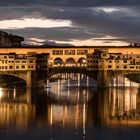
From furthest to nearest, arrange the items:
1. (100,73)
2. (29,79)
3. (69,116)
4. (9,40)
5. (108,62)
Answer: (9,40)
(108,62)
(100,73)
(29,79)
(69,116)

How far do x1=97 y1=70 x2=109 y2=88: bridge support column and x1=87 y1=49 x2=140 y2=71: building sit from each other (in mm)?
883

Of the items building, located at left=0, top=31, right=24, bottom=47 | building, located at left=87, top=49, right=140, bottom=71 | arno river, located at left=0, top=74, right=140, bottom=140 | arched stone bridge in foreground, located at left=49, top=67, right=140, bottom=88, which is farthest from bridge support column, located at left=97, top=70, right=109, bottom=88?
building, located at left=0, top=31, right=24, bottom=47

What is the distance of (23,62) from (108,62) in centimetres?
1023

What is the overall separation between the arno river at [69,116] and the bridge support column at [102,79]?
8.04 meters

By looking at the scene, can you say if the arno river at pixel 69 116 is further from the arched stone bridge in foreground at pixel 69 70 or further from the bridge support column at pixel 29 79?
the arched stone bridge in foreground at pixel 69 70

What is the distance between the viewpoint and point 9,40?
8675 centimetres

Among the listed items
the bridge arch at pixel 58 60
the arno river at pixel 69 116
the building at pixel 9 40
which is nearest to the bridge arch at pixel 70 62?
the bridge arch at pixel 58 60

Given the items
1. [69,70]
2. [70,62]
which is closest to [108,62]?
[69,70]

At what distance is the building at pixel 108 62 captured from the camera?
64.7 m

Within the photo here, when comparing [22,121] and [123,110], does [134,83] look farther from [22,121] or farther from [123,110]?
[22,121]

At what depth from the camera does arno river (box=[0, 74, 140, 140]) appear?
30.2m

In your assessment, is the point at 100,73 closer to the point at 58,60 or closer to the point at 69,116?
the point at 58,60

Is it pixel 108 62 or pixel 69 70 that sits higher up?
pixel 108 62

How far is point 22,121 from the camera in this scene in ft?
→ 114
